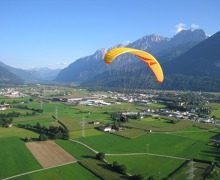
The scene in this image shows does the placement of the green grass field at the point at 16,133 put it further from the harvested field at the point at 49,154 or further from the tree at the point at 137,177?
the tree at the point at 137,177

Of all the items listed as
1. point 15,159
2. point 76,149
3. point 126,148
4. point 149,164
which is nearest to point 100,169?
point 149,164

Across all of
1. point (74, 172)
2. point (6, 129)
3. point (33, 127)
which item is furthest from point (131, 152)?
point (6, 129)

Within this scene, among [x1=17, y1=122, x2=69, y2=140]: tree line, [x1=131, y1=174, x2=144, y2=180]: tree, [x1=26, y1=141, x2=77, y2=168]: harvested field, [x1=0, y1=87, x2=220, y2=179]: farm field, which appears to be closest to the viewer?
[x1=131, y1=174, x2=144, y2=180]: tree

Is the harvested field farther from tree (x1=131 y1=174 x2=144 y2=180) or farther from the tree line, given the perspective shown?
tree (x1=131 y1=174 x2=144 y2=180)

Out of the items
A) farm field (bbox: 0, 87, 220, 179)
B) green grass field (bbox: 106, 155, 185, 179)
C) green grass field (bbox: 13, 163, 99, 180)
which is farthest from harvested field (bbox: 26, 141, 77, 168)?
green grass field (bbox: 106, 155, 185, 179)

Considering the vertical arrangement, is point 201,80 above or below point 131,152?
above

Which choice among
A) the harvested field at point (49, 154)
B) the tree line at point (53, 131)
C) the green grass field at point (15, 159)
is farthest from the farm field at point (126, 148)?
the tree line at point (53, 131)

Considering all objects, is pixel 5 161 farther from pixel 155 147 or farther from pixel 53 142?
pixel 155 147
